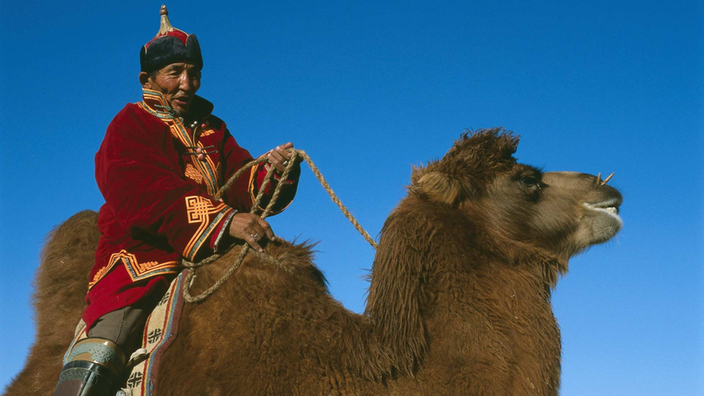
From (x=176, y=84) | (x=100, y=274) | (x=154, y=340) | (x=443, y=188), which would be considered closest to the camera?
(x=154, y=340)

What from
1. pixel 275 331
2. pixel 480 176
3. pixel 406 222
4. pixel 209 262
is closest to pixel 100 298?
pixel 209 262

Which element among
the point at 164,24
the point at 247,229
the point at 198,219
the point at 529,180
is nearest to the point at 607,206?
the point at 529,180

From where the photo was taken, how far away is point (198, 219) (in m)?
3.94

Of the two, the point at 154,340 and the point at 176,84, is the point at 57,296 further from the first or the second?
the point at 176,84

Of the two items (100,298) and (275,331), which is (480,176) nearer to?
(275,331)

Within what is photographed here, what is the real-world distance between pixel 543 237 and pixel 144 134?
104 inches

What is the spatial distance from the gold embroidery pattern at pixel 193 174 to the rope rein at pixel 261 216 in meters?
0.15

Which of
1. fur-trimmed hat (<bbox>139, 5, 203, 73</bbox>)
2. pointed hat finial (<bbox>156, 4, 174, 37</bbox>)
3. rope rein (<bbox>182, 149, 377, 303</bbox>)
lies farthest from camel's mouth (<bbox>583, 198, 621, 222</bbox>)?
pointed hat finial (<bbox>156, 4, 174, 37</bbox>)

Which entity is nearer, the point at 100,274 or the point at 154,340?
the point at 154,340

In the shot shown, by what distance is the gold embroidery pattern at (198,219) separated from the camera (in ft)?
12.9

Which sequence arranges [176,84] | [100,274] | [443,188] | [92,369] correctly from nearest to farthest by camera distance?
[92,369], [100,274], [443,188], [176,84]

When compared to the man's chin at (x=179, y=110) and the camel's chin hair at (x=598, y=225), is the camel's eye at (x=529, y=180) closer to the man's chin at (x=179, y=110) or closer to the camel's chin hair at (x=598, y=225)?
the camel's chin hair at (x=598, y=225)

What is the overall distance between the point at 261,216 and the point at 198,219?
581mm

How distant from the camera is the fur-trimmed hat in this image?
4500 millimetres
